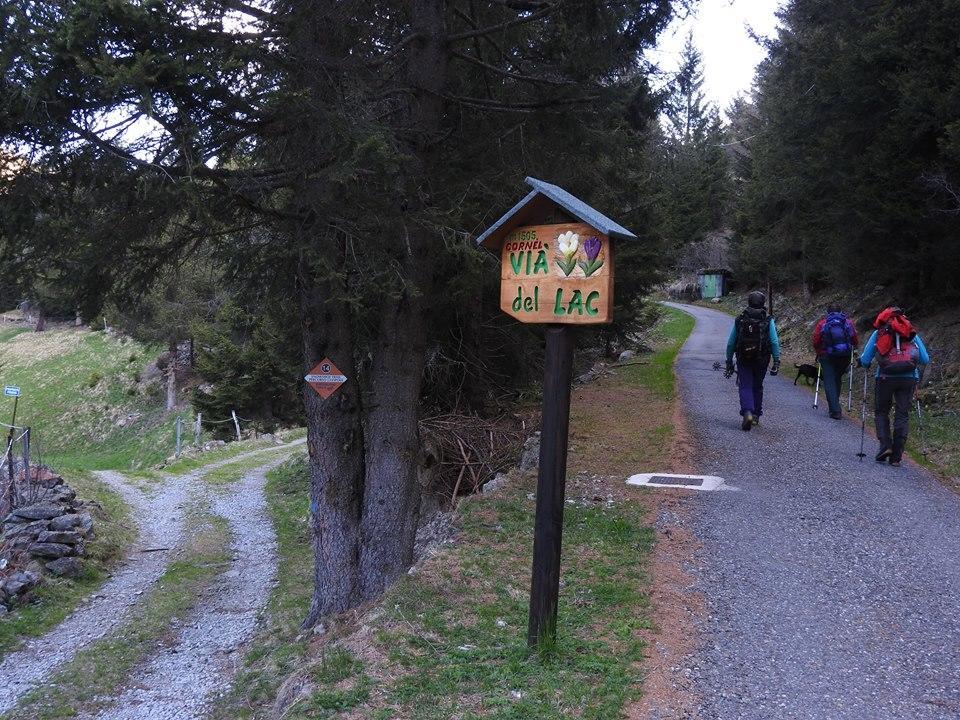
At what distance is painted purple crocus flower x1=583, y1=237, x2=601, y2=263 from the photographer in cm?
458

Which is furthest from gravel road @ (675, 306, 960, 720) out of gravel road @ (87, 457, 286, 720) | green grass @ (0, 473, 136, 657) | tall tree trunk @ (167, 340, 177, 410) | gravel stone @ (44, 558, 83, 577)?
tall tree trunk @ (167, 340, 177, 410)

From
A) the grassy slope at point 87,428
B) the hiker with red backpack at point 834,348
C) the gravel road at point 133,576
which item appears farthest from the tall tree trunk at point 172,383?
the hiker with red backpack at point 834,348

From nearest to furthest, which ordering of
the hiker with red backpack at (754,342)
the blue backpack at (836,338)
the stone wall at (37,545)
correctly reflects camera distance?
1. the stone wall at (37,545)
2. the hiker with red backpack at (754,342)
3. the blue backpack at (836,338)

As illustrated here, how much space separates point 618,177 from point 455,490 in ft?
22.8

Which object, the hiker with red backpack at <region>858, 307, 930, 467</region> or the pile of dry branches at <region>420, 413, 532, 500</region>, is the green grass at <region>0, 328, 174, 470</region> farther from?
the hiker with red backpack at <region>858, 307, 930, 467</region>

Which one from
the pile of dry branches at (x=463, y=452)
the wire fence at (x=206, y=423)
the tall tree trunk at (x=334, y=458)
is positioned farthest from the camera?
the wire fence at (x=206, y=423)

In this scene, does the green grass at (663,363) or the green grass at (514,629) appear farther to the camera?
the green grass at (663,363)

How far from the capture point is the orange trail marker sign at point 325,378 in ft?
24.2

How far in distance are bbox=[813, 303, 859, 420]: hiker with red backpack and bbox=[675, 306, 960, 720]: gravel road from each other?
2118mm

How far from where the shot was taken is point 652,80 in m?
10.5

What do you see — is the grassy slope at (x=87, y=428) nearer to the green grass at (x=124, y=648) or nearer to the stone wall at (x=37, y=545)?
the stone wall at (x=37, y=545)

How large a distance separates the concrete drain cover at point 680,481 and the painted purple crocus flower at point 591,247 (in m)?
4.79

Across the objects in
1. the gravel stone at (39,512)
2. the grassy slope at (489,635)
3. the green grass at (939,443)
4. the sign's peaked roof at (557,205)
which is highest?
the sign's peaked roof at (557,205)

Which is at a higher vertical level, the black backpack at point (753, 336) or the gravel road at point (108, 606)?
the black backpack at point (753, 336)
